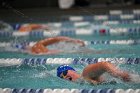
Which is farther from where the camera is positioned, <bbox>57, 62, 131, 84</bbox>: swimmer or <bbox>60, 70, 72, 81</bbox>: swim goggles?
<bbox>60, 70, 72, 81</bbox>: swim goggles

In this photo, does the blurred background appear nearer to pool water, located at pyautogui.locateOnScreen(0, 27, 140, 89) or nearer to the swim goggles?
pool water, located at pyautogui.locateOnScreen(0, 27, 140, 89)

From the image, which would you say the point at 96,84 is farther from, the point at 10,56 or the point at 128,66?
the point at 10,56

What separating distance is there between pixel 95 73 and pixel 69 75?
1.09 ft

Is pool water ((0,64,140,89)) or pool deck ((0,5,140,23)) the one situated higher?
pool water ((0,64,140,89))

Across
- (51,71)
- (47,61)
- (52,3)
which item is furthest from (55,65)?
(52,3)

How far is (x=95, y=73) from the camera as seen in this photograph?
11.4ft

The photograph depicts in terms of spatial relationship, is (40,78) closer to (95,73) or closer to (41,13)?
(95,73)

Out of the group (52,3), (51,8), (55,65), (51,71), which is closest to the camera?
(51,71)

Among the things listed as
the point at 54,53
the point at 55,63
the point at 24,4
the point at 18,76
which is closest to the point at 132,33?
the point at 54,53

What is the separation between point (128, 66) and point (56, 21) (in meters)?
4.81

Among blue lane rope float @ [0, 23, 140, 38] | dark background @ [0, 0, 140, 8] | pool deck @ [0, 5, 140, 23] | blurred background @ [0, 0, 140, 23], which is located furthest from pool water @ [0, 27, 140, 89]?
dark background @ [0, 0, 140, 8]

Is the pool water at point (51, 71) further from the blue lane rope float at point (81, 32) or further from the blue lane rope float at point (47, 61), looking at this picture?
the blue lane rope float at point (81, 32)

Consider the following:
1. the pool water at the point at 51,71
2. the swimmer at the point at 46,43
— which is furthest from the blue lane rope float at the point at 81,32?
the swimmer at the point at 46,43

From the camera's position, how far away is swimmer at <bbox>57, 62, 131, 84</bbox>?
133 inches
